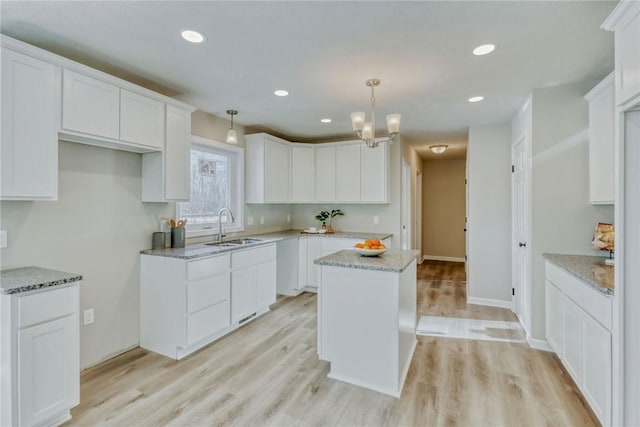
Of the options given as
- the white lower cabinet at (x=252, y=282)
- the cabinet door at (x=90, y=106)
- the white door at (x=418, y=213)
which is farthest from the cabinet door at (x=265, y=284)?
the white door at (x=418, y=213)

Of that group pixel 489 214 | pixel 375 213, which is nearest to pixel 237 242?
pixel 375 213

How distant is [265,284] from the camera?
385cm

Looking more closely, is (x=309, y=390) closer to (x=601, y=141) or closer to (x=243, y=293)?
(x=243, y=293)

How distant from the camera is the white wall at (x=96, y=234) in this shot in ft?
7.29

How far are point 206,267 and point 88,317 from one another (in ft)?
3.26

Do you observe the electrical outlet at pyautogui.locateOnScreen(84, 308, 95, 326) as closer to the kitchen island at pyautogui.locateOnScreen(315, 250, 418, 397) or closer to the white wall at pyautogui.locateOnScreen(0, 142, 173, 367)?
the white wall at pyautogui.locateOnScreen(0, 142, 173, 367)

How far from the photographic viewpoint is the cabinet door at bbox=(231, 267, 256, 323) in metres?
3.32

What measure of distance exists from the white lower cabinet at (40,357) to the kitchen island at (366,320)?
169 cm

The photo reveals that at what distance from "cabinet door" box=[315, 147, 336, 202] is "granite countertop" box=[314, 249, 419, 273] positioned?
221 cm

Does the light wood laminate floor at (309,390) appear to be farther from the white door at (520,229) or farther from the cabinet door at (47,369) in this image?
the white door at (520,229)

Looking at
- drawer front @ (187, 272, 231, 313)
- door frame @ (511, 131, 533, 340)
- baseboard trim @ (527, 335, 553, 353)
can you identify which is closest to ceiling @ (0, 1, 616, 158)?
door frame @ (511, 131, 533, 340)

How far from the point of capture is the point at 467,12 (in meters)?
1.77

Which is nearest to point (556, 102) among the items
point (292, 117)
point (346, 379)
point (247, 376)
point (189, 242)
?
point (292, 117)

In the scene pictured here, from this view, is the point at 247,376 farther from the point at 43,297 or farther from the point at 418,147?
the point at 418,147
